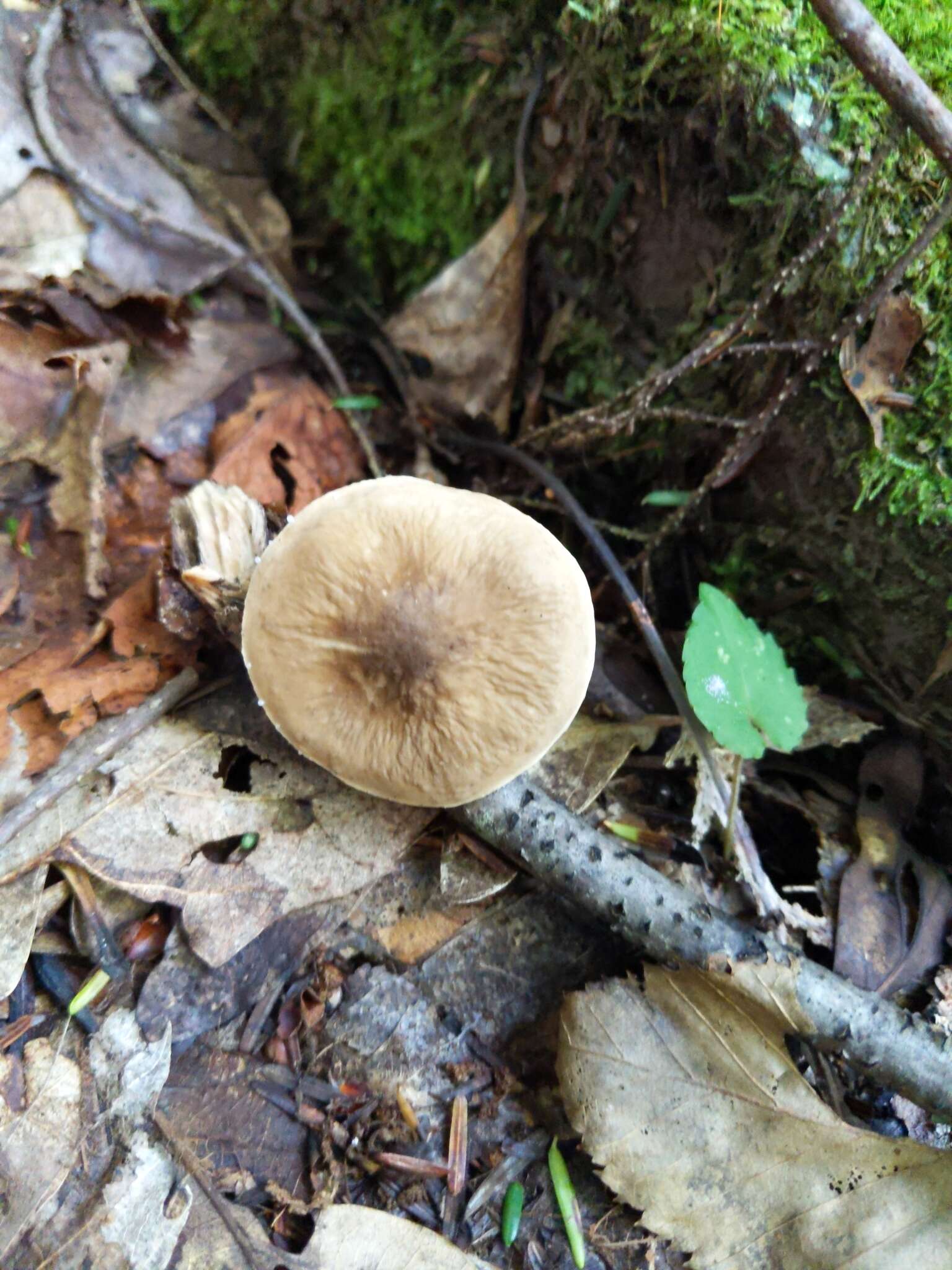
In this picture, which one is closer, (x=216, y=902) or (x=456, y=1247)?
(x=456, y=1247)

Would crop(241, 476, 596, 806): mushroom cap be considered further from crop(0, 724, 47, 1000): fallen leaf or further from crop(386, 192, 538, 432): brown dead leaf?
crop(386, 192, 538, 432): brown dead leaf

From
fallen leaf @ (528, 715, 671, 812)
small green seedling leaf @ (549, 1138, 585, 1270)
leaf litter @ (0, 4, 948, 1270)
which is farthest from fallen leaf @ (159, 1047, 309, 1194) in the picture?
fallen leaf @ (528, 715, 671, 812)

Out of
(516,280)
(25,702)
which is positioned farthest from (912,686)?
(25,702)

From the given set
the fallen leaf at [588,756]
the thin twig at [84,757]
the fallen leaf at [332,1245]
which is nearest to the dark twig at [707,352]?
the fallen leaf at [588,756]

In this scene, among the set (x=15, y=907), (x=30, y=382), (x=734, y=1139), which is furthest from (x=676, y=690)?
(x=30, y=382)

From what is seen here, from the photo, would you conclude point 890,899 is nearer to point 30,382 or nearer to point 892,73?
point 892,73

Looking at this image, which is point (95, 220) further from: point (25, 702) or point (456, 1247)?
point (456, 1247)
